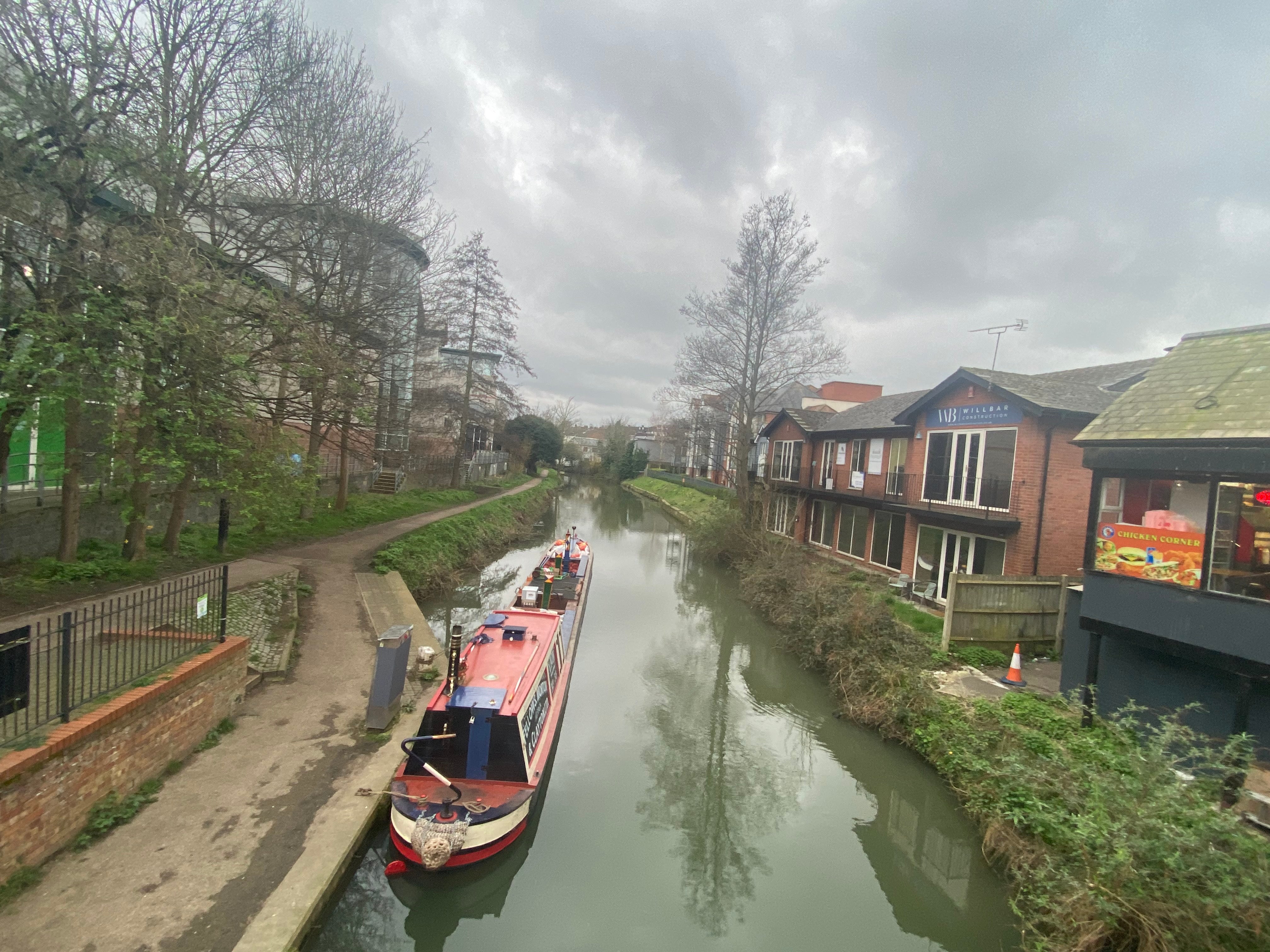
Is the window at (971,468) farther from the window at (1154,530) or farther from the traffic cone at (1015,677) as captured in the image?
the window at (1154,530)

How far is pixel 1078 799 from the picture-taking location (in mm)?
5973

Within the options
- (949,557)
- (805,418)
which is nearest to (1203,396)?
(949,557)

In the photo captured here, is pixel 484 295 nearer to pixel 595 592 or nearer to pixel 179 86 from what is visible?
pixel 595 592

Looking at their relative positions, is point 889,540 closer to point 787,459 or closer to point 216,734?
point 787,459

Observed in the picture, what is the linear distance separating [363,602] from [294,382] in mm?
6087

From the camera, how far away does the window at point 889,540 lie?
17844mm

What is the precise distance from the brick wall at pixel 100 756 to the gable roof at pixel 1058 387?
47.7 feet

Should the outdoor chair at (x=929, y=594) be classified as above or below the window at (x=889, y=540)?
below

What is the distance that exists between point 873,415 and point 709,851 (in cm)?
1644

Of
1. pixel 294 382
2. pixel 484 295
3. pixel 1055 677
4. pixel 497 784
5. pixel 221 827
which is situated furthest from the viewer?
pixel 484 295

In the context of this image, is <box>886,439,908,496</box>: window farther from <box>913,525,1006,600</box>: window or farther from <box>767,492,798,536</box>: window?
<box>767,492,798,536</box>: window

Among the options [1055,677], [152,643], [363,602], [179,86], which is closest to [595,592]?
[363,602]

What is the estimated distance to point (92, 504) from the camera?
439 inches

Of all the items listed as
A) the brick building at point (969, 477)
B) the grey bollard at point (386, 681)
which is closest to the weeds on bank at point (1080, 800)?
the brick building at point (969, 477)
